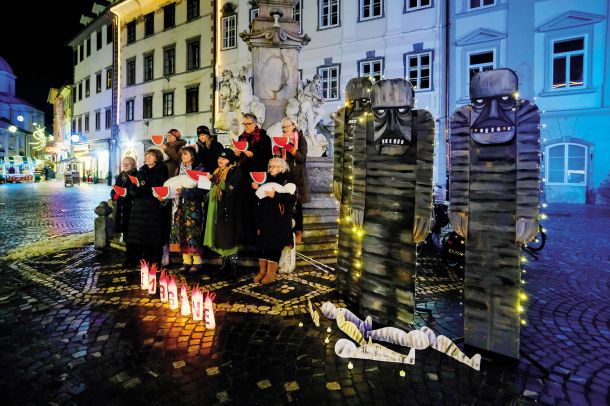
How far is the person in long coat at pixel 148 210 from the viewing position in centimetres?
652

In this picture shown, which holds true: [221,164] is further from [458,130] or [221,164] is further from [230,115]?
[230,115]

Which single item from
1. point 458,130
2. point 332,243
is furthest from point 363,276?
point 332,243

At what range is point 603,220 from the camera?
13.0m

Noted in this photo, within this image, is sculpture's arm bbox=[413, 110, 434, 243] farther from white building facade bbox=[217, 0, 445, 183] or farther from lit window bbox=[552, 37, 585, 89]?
lit window bbox=[552, 37, 585, 89]

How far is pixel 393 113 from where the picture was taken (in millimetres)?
4008

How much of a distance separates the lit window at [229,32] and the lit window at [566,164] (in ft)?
67.2

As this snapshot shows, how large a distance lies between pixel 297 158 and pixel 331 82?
18661mm

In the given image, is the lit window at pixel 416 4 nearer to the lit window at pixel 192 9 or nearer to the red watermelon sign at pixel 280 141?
the lit window at pixel 192 9

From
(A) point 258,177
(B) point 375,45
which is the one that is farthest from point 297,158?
(B) point 375,45

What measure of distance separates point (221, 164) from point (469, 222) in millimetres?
3702

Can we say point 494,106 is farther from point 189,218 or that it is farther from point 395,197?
point 189,218

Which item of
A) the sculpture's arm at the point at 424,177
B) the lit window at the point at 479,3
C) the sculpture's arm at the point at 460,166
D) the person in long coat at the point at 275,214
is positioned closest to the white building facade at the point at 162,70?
the lit window at the point at 479,3

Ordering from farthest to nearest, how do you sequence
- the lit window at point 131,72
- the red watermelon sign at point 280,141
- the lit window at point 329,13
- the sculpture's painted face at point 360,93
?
the lit window at point 131,72 → the lit window at point 329,13 → the red watermelon sign at point 280,141 → the sculpture's painted face at point 360,93

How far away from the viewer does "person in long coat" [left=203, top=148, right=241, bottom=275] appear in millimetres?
5980
